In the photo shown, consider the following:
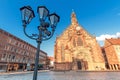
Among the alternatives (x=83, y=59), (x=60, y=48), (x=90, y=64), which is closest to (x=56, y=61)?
(x=60, y=48)

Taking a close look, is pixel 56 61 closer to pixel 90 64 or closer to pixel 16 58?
pixel 90 64

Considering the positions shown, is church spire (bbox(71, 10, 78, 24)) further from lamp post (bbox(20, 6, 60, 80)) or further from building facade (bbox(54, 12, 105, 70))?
lamp post (bbox(20, 6, 60, 80))

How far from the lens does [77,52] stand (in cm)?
3859

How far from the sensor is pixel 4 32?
36.0 metres

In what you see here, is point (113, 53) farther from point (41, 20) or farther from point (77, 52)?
point (41, 20)

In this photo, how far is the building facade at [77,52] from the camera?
3747 cm

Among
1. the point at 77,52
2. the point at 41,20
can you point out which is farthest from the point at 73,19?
the point at 41,20

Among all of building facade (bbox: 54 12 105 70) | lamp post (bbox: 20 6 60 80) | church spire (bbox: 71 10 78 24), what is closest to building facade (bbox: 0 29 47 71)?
building facade (bbox: 54 12 105 70)

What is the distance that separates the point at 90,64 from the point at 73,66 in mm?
6301

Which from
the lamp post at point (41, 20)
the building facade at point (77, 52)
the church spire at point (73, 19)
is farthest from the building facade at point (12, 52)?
the lamp post at point (41, 20)

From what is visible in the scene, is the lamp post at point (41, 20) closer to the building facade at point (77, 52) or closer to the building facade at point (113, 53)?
the building facade at point (77, 52)

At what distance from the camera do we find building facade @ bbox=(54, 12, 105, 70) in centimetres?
3747

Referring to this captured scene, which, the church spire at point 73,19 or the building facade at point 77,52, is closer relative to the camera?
the building facade at point 77,52

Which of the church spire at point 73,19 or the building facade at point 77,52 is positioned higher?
the church spire at point 73,19
